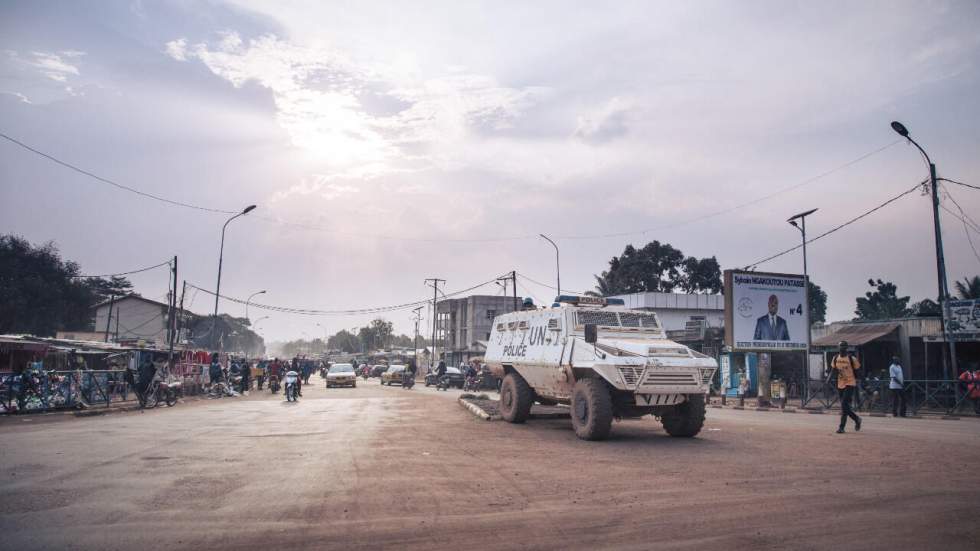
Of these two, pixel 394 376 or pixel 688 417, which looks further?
pixel 394 376

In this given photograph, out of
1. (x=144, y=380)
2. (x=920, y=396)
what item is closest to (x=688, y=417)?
(x=920, y=396)

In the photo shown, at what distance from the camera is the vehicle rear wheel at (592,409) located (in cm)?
1063

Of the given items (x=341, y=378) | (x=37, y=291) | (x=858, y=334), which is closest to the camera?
(x=858, y=334)

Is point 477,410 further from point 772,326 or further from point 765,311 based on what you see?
point 772,326

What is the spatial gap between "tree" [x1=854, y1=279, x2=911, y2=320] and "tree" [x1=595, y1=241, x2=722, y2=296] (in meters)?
12.8

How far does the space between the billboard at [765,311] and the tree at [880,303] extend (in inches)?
1137

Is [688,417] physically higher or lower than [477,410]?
higher

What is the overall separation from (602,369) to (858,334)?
80.2 feet

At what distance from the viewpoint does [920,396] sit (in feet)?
66.1

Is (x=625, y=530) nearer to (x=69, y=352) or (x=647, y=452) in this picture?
(x=647, y=452)

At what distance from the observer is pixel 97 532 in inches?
192

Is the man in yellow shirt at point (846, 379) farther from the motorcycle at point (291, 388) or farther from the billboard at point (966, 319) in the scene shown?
the motorcycle at point (291, 388)

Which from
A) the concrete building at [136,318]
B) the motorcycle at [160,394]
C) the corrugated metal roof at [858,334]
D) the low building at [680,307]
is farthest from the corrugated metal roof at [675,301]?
the concrete building at [136,318]

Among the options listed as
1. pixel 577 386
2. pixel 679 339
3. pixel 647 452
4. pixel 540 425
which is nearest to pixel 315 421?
pixel 540 425
